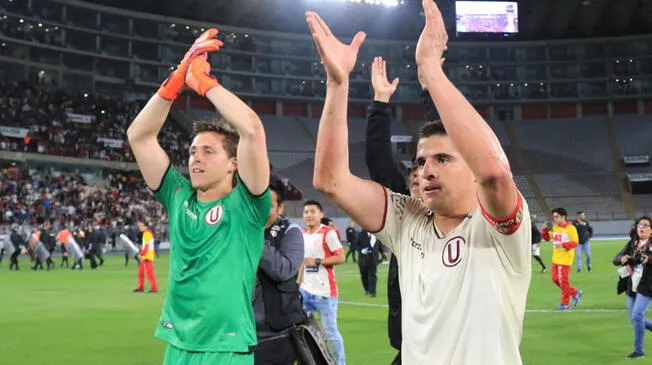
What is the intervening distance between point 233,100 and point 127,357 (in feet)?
23.1

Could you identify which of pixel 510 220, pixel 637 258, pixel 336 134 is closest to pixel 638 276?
pixel 637 258

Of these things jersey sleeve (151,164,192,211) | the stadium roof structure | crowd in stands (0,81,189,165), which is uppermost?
the stadium roof structure

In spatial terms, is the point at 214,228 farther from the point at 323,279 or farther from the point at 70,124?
the point at 70,124

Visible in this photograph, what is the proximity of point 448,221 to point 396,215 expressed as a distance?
296mm

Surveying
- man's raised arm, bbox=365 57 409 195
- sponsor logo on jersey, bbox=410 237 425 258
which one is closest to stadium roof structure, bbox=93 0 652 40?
man's raised arm, bbox=365 57 409 195

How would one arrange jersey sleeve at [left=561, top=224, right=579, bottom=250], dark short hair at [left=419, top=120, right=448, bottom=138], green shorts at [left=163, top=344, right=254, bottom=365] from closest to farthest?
dark short hair at [left=419, top=120, right=448, bottom=138], green shorts at [left=163, top=344, right=254, bottom=365], jersey sleeve at [left=561, top=224, right=579, bottom=250]

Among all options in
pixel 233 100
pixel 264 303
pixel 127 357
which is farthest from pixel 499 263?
pixel 127 357

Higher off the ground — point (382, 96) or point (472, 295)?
point (382, 96)

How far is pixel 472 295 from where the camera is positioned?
8.52ft

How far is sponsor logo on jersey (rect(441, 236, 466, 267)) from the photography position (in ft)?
8.79

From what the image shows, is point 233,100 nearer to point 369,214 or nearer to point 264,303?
point 369,214

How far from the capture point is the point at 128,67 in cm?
5906

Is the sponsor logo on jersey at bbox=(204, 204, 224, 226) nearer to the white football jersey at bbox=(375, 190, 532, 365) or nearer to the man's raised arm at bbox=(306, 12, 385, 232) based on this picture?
the man's raised arm at bbox=(306, 12, 385, 232)

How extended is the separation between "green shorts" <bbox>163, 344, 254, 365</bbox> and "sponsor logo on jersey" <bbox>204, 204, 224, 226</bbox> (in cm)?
74
